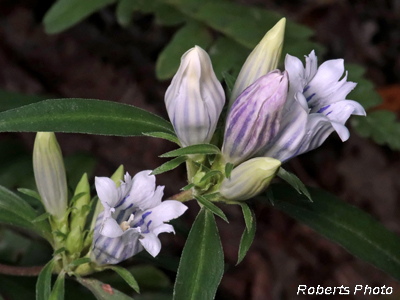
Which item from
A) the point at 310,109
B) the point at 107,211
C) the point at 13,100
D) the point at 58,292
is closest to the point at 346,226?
the point at 310,109

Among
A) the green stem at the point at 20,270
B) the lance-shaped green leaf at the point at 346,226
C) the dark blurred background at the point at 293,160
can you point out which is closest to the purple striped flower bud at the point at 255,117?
the lance-shaped green leaf at the point at 346,226

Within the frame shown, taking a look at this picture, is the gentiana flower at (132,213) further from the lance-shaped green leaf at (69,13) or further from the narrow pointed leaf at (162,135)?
the lance-shaped green leaf at (69,13)

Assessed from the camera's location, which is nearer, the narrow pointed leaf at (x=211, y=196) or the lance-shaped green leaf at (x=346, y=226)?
the narrow pointed leaf at (x=211, y=196)

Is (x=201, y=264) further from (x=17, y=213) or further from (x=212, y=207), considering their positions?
(x=17, y=213)

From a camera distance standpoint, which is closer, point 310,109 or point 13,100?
point 310,109

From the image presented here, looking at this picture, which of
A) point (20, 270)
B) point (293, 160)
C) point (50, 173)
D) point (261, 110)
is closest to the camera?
point (261, 110)
